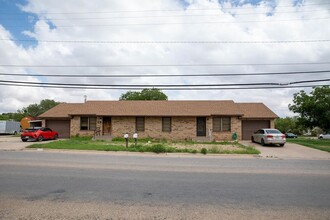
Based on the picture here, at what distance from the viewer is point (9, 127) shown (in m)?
40.3

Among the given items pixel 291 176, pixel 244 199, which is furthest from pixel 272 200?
pixel 291 176

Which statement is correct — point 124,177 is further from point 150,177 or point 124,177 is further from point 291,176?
point 291,176

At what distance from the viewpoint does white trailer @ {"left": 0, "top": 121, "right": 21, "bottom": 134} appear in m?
39.3

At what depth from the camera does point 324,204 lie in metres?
5.40

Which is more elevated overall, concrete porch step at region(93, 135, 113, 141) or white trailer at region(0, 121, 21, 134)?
white trailer at region(0, 121, 21, 134)

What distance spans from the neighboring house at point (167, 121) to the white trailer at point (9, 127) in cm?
1586

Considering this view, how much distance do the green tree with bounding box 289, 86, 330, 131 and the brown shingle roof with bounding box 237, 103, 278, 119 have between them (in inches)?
106

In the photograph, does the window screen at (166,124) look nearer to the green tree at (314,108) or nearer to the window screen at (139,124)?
the window screen at (139,124)

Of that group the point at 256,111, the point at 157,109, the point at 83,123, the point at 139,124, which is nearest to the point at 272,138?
the point at 256,111

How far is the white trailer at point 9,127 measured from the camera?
1549 inches

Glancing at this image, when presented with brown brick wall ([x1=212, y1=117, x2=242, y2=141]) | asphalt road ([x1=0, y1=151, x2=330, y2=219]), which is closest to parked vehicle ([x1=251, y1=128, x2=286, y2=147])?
brown brick wall ([x1=212, y1=117, x2=242, y2=141])

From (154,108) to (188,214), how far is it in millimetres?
23688

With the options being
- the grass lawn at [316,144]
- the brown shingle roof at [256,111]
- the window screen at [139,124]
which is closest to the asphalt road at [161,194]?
the grass lawn at [316,144]

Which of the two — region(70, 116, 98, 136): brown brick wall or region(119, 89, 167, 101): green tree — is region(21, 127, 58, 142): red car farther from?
region(119, 89, 167, 101): green tree
